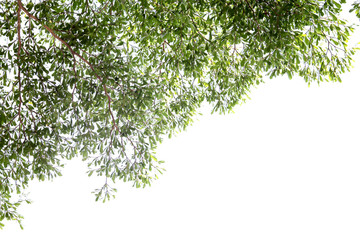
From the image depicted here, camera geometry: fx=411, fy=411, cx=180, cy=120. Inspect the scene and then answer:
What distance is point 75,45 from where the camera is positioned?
492 centimetres

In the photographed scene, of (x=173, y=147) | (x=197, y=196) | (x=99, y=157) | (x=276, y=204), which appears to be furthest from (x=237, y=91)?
(x=276, y=204)

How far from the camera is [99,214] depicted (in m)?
11.8

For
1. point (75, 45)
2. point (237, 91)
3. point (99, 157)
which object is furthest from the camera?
point (237, 91)

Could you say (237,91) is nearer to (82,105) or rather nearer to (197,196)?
(82,105)

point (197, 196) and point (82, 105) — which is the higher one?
point (197, 196)

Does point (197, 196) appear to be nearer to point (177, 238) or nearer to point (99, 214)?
point (177, 238)

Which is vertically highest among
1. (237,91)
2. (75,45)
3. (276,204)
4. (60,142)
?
(276,204)

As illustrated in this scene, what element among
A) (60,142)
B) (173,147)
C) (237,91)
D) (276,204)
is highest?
(173,147)

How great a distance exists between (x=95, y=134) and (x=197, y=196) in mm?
8026

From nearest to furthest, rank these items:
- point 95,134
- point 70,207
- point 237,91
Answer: point 95,134
point 237,91
point 70,207

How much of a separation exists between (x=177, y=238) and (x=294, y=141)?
4764 mm

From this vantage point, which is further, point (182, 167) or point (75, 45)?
point (182, 167)

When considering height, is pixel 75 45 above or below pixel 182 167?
below

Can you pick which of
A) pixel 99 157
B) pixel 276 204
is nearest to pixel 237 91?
pixel 99 157
